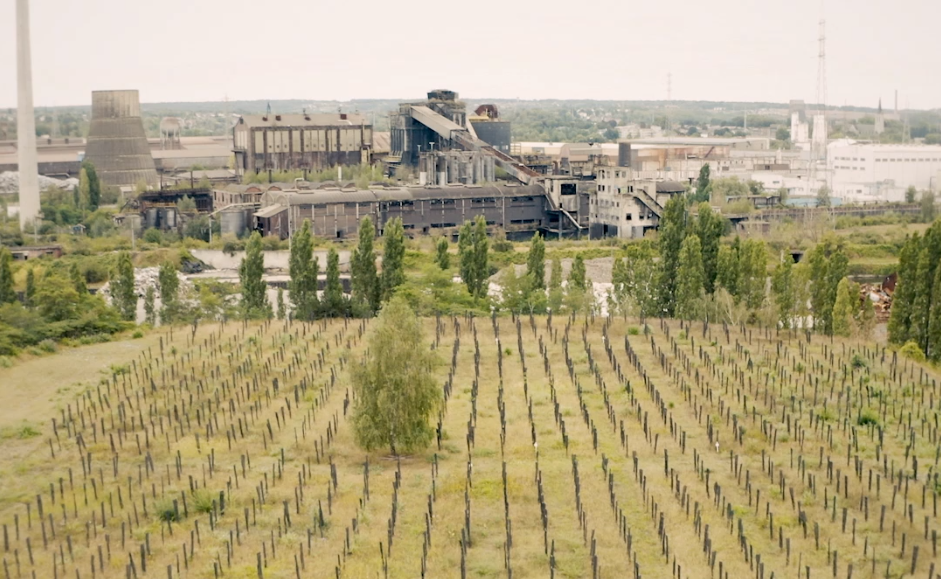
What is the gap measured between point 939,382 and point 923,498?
9247 millimetres

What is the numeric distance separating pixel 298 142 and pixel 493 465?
206 feet

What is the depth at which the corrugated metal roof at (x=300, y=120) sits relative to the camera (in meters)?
79.6

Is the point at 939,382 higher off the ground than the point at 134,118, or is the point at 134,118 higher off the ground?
the point at 134,118

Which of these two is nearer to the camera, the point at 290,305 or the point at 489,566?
the point at 489,566

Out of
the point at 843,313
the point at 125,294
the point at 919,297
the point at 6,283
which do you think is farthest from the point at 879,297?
the point at 6,283

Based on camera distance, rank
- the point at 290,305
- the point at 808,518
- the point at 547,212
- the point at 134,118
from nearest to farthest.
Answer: the point at 808,518 → the point at 290,305 → the point at 547,212 → the point at 134,118

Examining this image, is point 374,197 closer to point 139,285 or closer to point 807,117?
point 139,285

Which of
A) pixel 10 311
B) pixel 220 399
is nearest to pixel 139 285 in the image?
pixel 10 311

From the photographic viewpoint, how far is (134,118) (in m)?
81.3

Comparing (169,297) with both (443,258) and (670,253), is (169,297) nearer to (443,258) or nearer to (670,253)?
(443,258)

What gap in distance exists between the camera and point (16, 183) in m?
85.6

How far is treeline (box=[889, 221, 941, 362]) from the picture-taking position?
101 feet

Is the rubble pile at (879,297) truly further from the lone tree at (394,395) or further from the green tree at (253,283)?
the lone tree at (394,395)

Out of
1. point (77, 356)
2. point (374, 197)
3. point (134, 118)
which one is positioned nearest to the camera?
point (77, 356)
